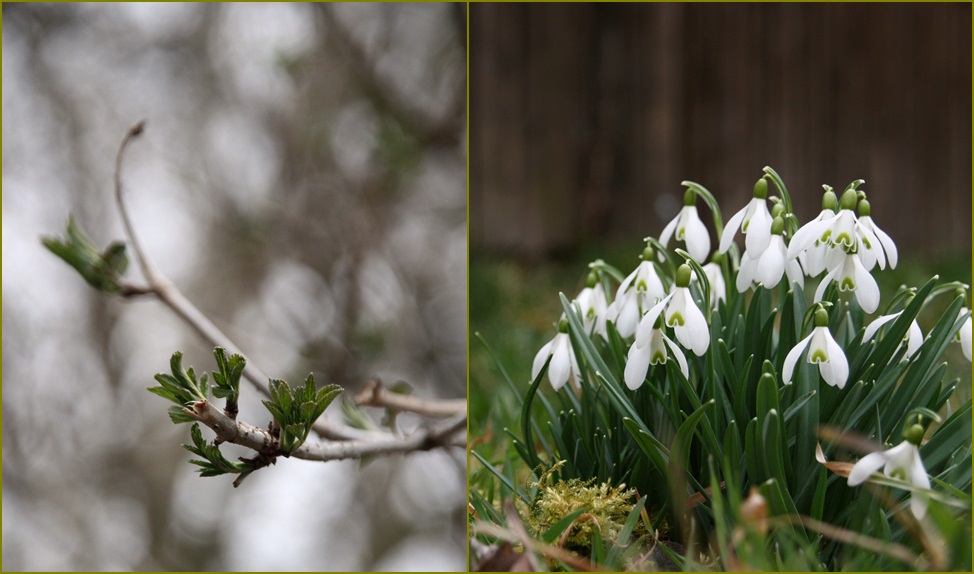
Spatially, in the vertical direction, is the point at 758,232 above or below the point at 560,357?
above

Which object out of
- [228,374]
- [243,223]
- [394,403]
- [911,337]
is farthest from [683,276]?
[243,223]

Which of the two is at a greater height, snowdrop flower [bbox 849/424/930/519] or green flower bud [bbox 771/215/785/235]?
green flower bud [bbox 771/215/785/235]

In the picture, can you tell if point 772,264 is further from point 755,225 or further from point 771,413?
point 771,413

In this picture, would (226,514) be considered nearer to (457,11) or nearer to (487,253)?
(487,253)

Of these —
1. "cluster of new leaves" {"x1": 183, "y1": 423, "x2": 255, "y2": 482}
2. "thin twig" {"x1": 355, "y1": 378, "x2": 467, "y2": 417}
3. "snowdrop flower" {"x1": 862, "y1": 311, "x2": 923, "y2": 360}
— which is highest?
"snowdrop flower" {"x1": 862, "y1": 311, "x2": 923, "y2": 360}

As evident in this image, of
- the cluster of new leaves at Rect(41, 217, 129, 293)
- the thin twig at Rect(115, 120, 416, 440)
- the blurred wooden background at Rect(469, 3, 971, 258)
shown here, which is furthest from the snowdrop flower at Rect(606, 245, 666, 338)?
the blurred wooden background at Rect(469, 3, 971, 258)

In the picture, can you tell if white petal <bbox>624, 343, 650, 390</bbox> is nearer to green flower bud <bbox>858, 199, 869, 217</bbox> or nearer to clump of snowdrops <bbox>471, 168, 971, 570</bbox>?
clump of snowdrops <bbox>471, 168, 971, 570</bbox>

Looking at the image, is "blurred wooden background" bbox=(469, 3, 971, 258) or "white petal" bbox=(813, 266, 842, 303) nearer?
"white petal" bbox=(813, 266, 842, 303)
